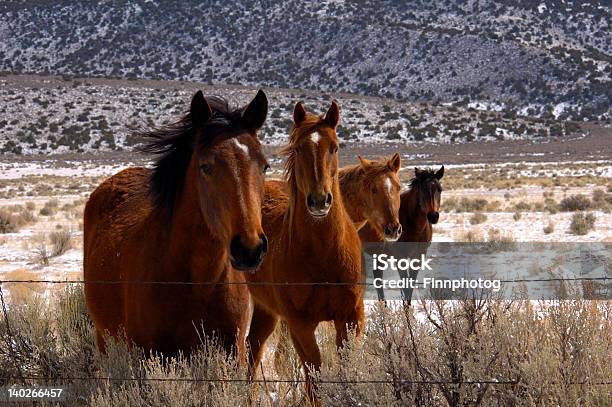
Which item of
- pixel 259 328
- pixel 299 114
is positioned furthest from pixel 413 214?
pixel 299 114

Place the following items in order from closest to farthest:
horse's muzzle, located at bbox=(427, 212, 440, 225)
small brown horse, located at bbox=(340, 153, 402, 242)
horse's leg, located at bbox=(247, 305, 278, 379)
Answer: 1. horse's leg, located at bbox=(247, 305, 278, 379)
2. small brown horse, located at bbox=(340, 153, 402, 242)
3. horse's muzzle, located at bbox=(427, 212, 440, 225)

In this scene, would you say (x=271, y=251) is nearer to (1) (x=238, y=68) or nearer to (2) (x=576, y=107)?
(2) (x=576, y=107)

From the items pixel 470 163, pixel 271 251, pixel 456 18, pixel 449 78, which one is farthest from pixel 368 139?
pixel 271 251

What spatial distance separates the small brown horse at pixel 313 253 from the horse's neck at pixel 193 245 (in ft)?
3.63

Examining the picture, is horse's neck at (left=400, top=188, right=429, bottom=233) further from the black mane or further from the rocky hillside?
the rocky hillside

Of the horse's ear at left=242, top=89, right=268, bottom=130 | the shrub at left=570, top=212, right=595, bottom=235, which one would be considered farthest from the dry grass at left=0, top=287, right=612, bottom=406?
the shrub at left=570, top=212, right=595, bottom=235

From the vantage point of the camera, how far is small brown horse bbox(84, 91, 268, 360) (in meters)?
4.18

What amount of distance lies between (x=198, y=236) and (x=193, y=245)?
0.07 metres

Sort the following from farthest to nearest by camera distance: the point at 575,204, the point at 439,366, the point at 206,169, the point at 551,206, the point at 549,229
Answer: the point at 551,206, the point at 575,204, the point at 549,229, the point at 439,366, the point at 206,169

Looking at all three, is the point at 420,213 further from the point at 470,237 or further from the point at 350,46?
the point at 350,46

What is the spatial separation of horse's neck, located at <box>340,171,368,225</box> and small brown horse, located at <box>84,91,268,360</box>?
4.66m

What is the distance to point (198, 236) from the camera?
4.61m

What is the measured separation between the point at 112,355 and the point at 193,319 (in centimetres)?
59

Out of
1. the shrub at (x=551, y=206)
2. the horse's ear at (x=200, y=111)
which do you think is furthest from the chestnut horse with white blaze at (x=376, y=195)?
the shrub at (x=551, y=206)
